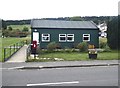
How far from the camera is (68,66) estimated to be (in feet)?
62.6

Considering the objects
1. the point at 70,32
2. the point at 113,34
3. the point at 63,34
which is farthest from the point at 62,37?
the point at 113,34

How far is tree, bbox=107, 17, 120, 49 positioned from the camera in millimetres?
34438

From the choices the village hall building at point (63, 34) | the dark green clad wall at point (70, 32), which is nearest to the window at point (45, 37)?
the village hall building at point (63, 34)

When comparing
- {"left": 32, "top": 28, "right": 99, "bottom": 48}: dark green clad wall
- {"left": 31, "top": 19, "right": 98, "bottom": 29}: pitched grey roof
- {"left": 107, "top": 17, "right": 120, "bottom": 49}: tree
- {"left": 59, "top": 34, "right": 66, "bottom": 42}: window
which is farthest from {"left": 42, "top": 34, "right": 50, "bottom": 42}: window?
{"left": 107, "top": 17, "right": 120, "bottom": 49}: tree

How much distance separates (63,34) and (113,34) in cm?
661

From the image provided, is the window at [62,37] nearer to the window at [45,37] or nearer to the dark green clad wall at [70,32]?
the dark green clad wall at [70,32]

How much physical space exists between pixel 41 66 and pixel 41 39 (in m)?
18.7

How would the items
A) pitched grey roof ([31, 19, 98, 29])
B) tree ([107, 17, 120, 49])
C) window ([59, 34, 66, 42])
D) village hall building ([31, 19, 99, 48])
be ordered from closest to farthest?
tree ([107, 17, 120, 49])
village hall building ([31, 19, 99, 48])
window ([59, 34, 66, 42])
pitched grey roof ([31, 19, 98, 29])

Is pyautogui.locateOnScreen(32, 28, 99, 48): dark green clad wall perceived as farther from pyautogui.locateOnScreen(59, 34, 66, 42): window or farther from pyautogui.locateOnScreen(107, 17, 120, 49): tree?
pyautogui.locateOnScreen(107, 17, 120, 49): tree

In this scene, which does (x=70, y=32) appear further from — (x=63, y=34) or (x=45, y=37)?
(x=45, y=37)

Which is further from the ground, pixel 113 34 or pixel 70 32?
pixel 70 32

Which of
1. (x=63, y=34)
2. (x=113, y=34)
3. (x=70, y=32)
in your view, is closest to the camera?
(x=113, y=34)

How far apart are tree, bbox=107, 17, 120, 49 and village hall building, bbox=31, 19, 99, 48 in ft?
11.8

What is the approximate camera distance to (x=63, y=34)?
3856 centimetres
